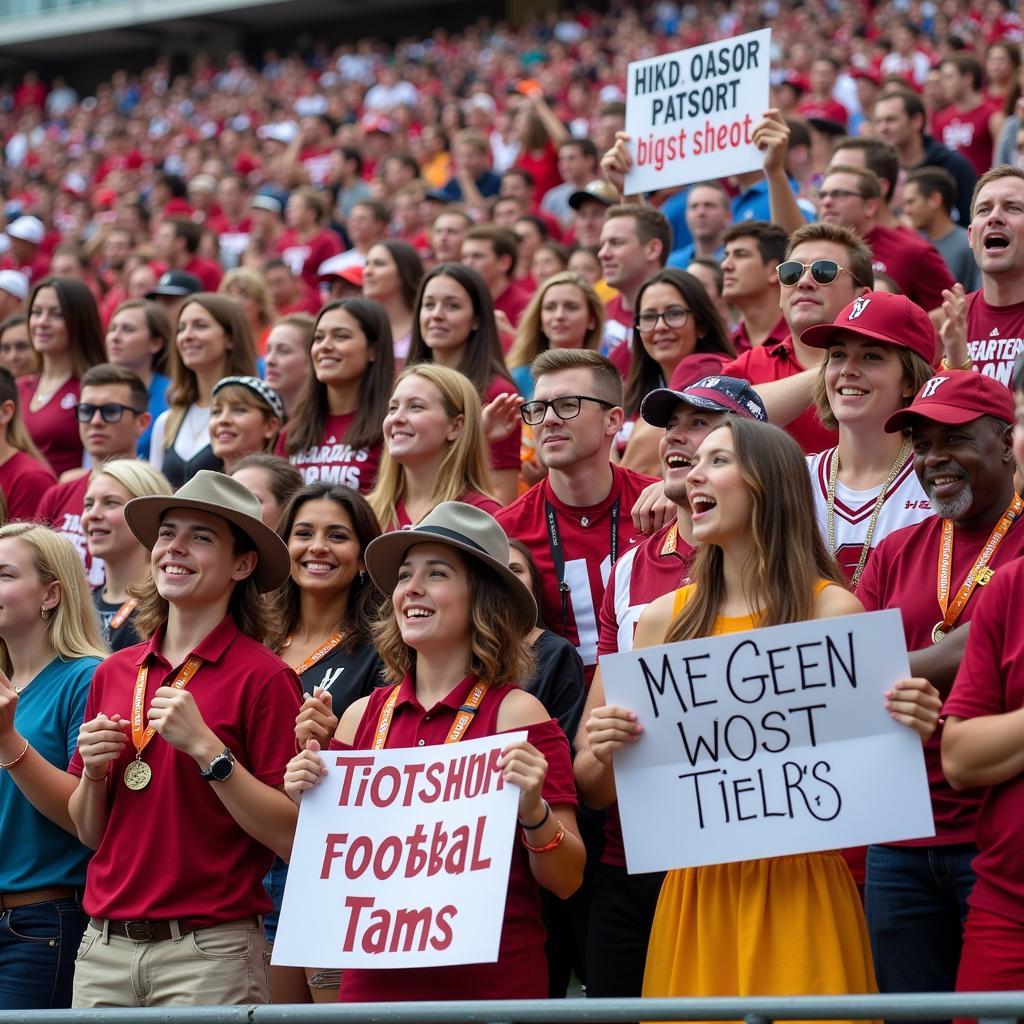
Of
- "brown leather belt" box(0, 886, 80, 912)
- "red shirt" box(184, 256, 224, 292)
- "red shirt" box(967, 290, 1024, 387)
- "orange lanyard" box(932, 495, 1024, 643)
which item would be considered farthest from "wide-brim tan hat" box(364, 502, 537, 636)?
"red shirt" box(184, 256, 224, 292)

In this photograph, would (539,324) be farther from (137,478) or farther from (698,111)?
(137,478)

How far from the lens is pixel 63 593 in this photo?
222 inches

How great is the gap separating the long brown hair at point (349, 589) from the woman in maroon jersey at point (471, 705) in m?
0.75

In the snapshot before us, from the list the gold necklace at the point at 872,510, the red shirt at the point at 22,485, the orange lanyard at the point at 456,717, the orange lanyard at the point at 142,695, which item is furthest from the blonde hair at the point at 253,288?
the orange lanyard at the point at 456,717

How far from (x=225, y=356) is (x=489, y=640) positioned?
177 inches

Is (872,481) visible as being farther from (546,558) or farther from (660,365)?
(660,365)

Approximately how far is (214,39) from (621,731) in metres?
36.0

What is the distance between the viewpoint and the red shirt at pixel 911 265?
8219mm

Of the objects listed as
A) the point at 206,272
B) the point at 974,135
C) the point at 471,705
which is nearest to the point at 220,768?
the point at 471,705

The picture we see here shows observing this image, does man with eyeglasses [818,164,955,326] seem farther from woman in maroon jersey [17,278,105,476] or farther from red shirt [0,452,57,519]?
woman in maroon jersey [17,278,105,476]

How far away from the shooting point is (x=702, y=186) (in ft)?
32.4

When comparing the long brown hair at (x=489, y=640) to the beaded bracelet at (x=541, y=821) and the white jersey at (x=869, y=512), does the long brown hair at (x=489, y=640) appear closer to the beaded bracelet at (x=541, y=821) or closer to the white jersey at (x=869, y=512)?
the beaded bracelet at (x=541, y=821)

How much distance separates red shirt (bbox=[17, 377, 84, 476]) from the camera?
9.19 m

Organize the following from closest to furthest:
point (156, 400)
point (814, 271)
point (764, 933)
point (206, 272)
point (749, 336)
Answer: point (764, 933)
point (814, 271)
point (749, 336)
point (156, 400)
point (206, 272)
